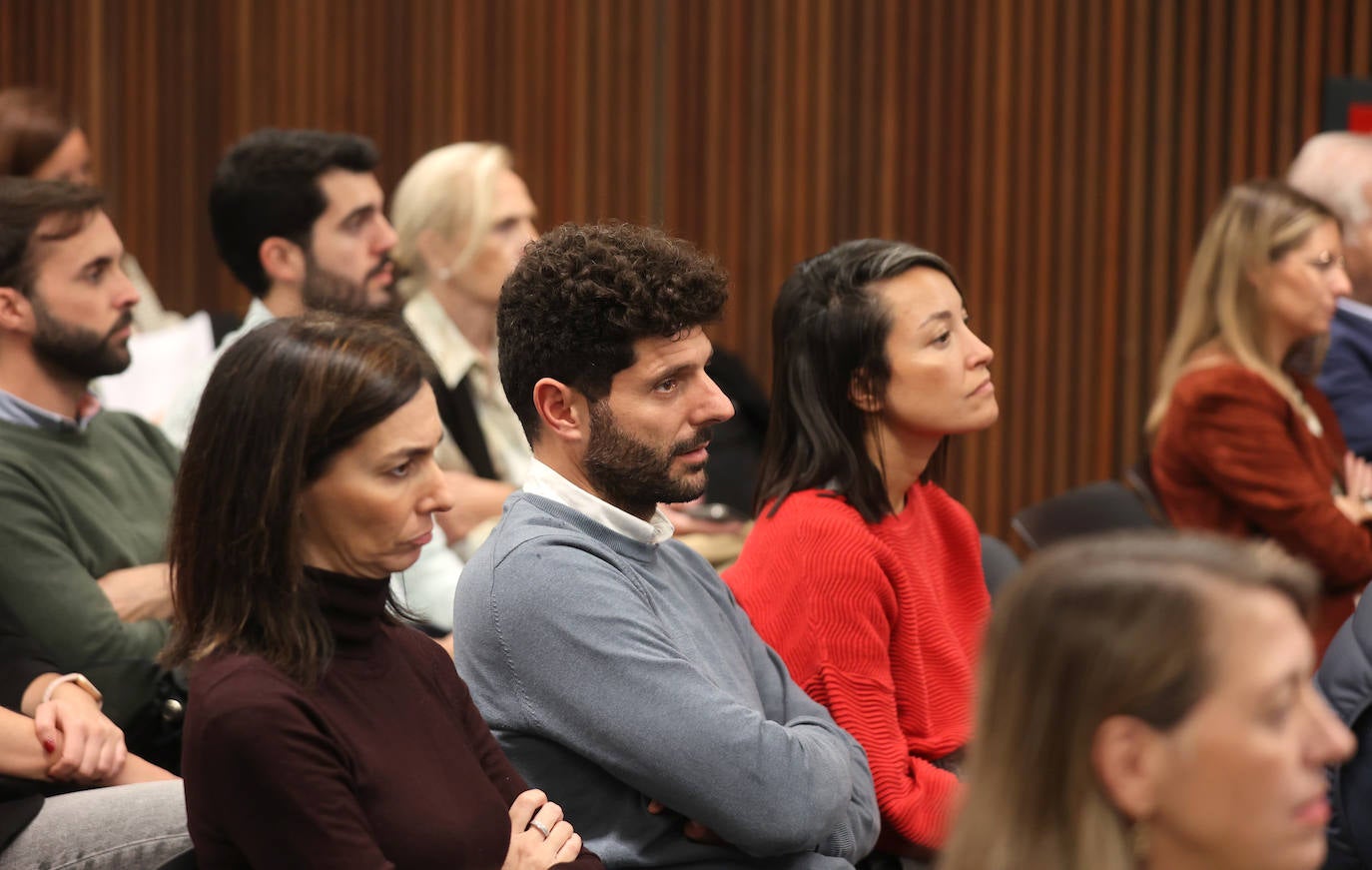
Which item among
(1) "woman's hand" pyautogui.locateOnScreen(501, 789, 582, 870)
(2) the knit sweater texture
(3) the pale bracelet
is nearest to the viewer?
(1) "woman's hand" pyautogui.locateOnScreen(501, 789, 582, 870)

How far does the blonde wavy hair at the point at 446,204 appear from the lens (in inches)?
154

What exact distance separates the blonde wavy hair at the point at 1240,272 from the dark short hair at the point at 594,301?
6.37 feet

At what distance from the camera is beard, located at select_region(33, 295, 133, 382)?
2.76 meters

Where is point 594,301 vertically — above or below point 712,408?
above

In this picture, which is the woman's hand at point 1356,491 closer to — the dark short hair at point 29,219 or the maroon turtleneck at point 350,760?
the maroon turtleneck at point 350,760

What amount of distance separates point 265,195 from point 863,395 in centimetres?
180

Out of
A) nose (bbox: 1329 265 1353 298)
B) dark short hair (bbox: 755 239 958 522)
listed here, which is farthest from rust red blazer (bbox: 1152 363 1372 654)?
dark short hair (bbox: 755 239 958 522)

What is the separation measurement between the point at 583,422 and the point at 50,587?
3.34 feet

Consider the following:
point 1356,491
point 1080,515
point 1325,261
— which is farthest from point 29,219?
point 1356,491

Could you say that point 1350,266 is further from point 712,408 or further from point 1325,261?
point 712,408

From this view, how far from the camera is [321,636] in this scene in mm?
1681

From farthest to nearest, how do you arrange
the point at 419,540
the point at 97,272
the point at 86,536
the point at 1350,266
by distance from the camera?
the point at 1350,266 < the point at 97,272 < the point at 86,536 < the point at 419,540

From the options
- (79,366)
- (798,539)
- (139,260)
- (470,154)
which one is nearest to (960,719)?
(798,539)

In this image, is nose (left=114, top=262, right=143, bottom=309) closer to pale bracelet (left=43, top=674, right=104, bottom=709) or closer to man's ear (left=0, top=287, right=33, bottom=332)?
man's ear (left=0, top=287, right=33, bottom=332)
